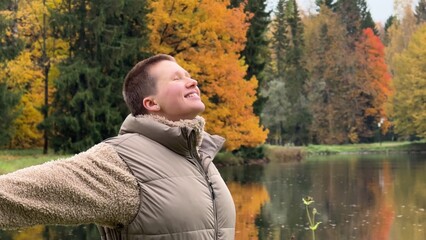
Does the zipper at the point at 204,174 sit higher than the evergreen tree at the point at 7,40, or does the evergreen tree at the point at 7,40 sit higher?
the evergreen tree at the point at 7,40

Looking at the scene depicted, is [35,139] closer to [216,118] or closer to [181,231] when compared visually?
[216,118]

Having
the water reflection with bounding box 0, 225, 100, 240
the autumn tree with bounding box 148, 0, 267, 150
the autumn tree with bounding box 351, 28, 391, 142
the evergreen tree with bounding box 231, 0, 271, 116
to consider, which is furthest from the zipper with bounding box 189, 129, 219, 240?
the autumn tree with bounding box 351, 28, 391, 142

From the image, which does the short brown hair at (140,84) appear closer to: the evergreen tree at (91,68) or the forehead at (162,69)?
the forehead at (162,69)

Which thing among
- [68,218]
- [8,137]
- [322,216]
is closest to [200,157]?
[68,218]

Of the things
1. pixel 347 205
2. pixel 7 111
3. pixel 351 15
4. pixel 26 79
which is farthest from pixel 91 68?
pixel 351 15

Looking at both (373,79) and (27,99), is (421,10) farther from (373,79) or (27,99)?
(27,99)

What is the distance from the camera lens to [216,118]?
2859 cm

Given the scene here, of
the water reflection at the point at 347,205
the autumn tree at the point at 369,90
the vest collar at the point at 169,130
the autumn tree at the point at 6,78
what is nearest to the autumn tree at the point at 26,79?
the autumn tree at the point at 6,78

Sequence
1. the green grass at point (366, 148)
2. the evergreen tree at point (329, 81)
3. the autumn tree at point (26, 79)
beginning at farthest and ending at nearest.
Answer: the evergreen tree at point (329, 81) < the green grass at point (366, 148) < the autumn tree at point (26, 79)

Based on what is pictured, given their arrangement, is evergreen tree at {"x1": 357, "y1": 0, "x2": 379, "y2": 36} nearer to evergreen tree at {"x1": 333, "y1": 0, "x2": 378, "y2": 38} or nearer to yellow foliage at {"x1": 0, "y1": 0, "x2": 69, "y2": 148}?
evergreen tree at {"x1": 333, "y1": 0, "x2": 378, "y2": 38}

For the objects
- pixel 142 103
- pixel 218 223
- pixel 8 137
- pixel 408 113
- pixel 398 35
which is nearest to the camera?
pixel 218 223

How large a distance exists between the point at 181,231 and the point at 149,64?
558 millimetres

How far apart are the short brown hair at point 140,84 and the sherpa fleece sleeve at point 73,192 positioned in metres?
0.27

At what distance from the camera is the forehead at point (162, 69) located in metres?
2.12
